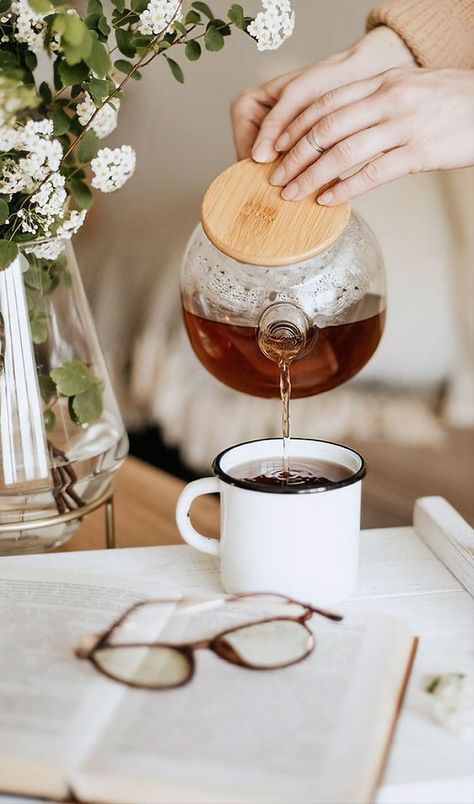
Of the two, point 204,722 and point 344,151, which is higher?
point 344,151

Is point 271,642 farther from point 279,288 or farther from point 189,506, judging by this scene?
point 279,288

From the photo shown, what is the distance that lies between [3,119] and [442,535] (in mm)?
487

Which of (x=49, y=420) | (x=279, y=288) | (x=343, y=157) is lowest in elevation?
(x=49, y=420)

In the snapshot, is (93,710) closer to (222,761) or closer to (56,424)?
(222,761)

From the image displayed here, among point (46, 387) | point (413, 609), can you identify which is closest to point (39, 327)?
point (46, 387)

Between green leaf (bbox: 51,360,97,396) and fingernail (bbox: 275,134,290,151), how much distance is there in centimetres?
26

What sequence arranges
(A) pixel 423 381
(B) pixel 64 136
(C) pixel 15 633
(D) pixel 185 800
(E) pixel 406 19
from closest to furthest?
1. (D) pixel 185 800
2. (C) pixel 15 633
3. (B) pixel 64 136
4. (E) pixel 406 19
5. (A) pixel 423 381

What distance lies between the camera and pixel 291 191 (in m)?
0.73

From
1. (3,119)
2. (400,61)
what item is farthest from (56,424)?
(400,61)

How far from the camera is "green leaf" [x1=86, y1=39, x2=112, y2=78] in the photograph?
587 millimetres

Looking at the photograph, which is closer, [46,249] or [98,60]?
[98,60]

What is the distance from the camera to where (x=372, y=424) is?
121 centimetres

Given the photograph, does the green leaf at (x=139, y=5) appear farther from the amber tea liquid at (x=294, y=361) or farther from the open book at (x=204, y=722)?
the open book at (x=204, y=722)

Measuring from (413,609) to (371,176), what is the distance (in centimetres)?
36
